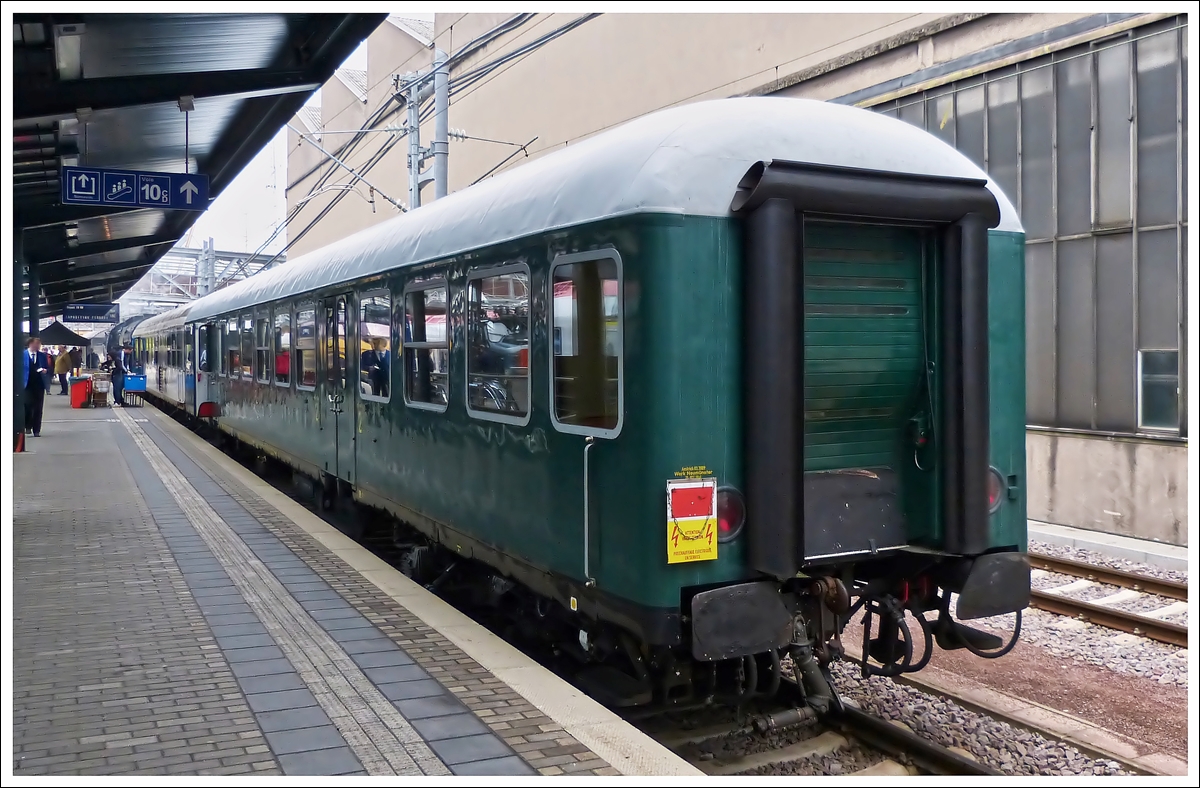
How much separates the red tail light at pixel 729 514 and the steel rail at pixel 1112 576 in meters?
5.51

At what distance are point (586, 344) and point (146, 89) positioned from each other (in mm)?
6310

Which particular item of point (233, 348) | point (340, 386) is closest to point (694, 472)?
point (340, 386)

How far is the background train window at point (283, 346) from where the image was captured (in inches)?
470

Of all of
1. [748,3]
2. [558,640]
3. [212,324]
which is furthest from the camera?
[212,324]

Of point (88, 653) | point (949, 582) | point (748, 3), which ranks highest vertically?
point (748, 3)

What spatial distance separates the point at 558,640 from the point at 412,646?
0.93m

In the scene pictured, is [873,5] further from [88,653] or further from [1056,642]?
[88,653]

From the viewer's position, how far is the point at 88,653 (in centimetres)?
581

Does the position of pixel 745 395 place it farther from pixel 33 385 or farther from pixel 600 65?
pixel 600 65

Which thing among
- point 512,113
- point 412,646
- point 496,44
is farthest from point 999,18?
point 496,44

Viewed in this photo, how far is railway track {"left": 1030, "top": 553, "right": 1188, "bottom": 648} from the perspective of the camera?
7441mm

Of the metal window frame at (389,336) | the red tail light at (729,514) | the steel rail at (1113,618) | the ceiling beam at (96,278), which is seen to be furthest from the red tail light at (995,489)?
the ceiling beam at (96,278)

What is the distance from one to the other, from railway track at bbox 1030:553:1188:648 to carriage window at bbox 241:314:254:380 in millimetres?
10245

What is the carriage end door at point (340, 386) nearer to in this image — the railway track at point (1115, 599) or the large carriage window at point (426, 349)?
the large carriage window at point (426, 349)
